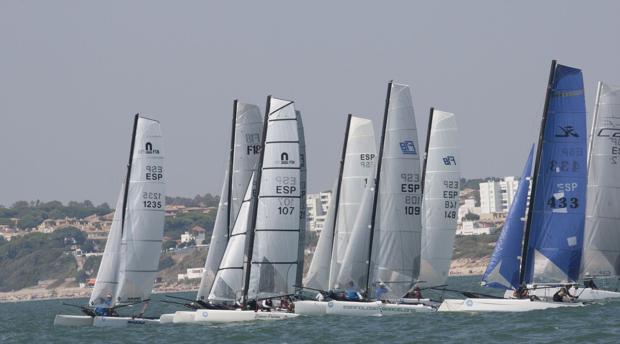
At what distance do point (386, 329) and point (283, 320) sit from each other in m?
3.91

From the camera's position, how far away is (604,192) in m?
49.4

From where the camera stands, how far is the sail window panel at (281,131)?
142 ft

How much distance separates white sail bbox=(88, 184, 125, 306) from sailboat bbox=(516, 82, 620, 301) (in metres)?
15.4

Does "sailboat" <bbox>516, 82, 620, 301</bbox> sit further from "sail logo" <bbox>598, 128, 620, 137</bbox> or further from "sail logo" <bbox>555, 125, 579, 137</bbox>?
"sail logo" <bbox>555, 125, 579, 137</bbox>

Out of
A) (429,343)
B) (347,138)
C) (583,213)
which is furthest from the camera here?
(347,138)

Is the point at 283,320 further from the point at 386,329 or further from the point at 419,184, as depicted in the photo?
the point at 419,184

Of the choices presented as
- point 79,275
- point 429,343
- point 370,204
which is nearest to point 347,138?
point 370,204

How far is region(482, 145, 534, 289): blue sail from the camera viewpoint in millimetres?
42750

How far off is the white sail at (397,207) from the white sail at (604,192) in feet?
20.7

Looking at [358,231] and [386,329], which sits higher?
[358,231]

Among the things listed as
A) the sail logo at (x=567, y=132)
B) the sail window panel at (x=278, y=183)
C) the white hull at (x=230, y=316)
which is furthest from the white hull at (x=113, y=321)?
the sail logo at (x=567, y=132)

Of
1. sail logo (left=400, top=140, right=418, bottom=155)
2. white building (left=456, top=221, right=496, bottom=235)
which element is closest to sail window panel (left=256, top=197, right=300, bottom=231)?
sail logo (left=400, top=140, right=418, bottom=155)

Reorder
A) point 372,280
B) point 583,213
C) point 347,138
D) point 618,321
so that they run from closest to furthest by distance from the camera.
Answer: point 618,321, point 583,213, point 372,280, point 347,138

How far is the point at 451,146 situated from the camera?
50.1 meters
